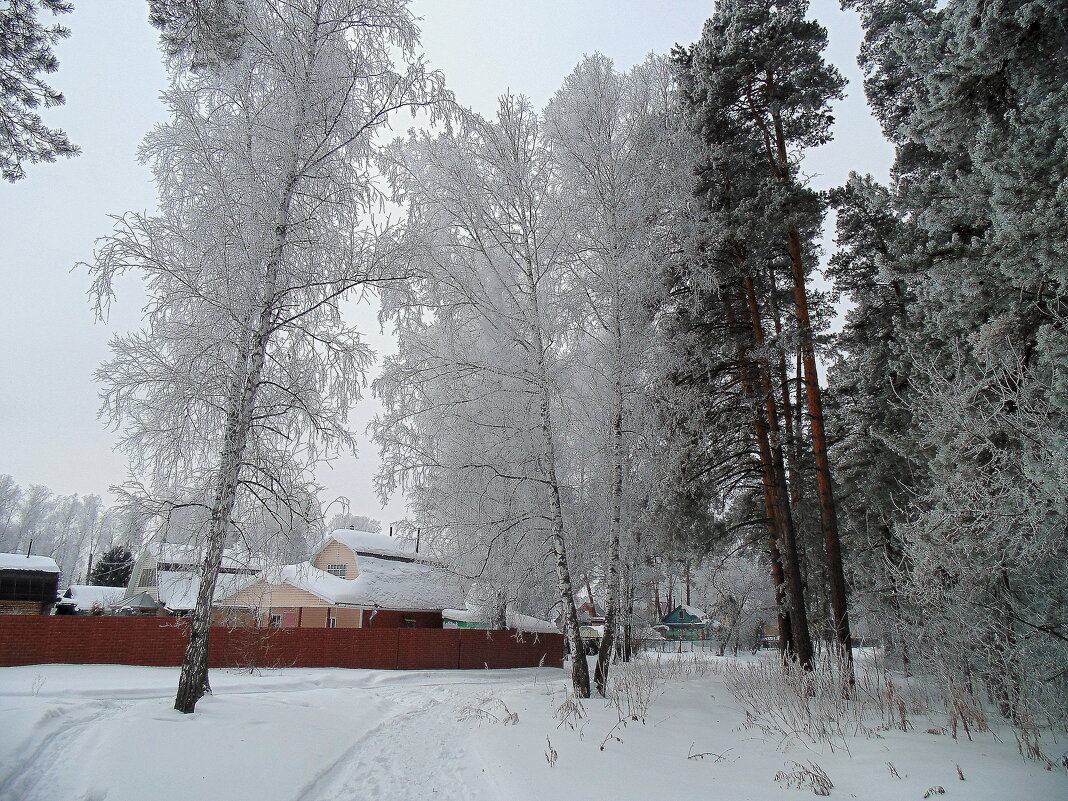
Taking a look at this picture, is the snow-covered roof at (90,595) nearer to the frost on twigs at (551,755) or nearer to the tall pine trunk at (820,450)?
the frost on twigs at (551,755)

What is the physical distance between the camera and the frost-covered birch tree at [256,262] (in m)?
6.87

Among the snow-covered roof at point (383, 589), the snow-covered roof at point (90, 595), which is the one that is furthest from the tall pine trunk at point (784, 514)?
the snow-covered roof at point (90, 595)

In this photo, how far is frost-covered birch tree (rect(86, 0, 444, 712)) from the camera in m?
6.87

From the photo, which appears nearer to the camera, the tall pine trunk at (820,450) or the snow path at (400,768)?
the snow path at (400,768)

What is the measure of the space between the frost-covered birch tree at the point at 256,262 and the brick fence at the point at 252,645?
2908 mm

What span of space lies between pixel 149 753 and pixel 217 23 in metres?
6.57

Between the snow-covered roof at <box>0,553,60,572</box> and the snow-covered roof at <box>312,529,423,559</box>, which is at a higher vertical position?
the snow-covered roof at <box>312,529,423,559</box>

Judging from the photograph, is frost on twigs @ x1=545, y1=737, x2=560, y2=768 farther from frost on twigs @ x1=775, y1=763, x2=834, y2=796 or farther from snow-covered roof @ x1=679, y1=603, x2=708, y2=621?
snow-covered roof @ x1=679, y1=603, x2=708, y2=621

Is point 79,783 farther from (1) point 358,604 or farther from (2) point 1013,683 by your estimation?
(1) point 358,604

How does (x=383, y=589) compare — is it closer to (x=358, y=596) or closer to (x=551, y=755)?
(x=358, y=596)

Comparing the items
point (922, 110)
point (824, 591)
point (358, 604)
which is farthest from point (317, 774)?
point (358, 604)

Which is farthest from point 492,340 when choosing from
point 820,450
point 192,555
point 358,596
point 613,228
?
point 358,596

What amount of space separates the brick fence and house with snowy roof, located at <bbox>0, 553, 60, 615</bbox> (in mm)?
10935

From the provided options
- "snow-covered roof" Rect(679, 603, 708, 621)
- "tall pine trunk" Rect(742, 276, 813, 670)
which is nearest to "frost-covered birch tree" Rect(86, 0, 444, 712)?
"tall pine trunk" Rect(742, 276, 813, 670)
